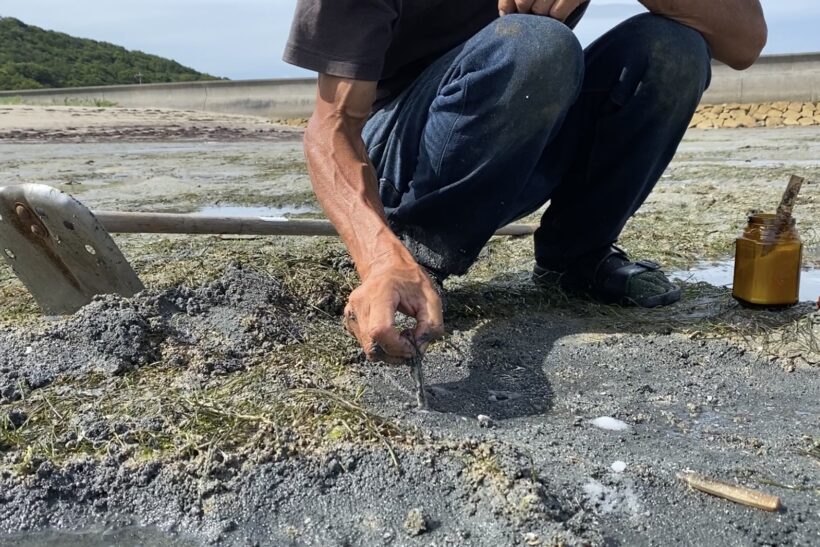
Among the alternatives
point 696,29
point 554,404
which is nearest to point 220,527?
point 554,404

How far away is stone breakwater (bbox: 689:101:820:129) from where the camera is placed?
1366 cm

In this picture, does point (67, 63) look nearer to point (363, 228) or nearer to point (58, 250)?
point (58, 250)

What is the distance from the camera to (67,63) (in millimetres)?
46688

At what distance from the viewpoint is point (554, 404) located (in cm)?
180

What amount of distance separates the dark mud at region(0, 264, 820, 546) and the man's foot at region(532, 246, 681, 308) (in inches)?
10.1

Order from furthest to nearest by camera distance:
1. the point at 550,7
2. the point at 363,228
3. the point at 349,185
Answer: the point at 550,7, the point at 349,185, the point at 363,228

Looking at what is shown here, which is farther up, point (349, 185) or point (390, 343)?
point (349, 185)

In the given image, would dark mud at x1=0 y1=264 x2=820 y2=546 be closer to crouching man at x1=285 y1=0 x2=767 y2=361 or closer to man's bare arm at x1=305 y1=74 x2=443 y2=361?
man's bare arm at x1=305 y1=74 x2=443 y2=361

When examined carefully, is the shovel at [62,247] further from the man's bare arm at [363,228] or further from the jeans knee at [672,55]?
the jeans knee at [672,55]

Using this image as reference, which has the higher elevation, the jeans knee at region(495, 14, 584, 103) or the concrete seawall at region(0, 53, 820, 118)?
the jeans knee at region(495, 14, 584, 103)

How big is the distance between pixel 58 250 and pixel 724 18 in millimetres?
2064

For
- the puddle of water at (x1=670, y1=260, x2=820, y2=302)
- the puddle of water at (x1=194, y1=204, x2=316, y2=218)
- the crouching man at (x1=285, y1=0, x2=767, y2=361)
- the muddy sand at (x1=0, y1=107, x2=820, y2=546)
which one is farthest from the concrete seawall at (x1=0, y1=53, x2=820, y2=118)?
the crouching man at (x1=285, y1=0, x2=767, y2=361)

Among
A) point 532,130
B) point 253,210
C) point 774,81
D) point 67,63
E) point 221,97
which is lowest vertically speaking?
point 67,63

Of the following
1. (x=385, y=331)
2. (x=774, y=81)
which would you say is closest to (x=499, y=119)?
(x=385, y=331)
